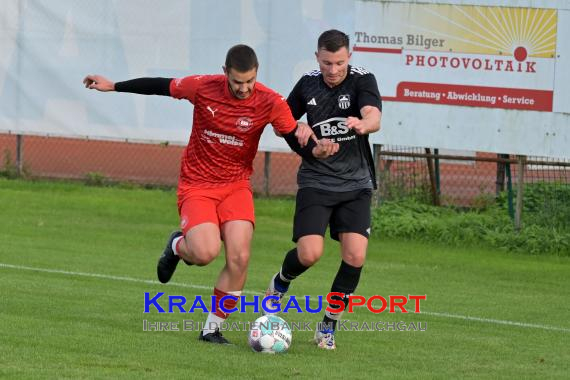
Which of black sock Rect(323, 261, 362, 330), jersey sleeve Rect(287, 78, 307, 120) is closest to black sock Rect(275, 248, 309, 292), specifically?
black sock Rect(323, 261, 362, 330)

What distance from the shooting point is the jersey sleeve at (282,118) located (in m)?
8.26

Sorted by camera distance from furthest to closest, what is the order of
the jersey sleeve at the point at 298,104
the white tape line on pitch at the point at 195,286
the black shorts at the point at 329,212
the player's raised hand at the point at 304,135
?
the white tape line on pitch at the point at 195,286 < the jersey sleeve at the point at 298,104 < the black shorts at the point at 329,212 < the player's raised hand at the point at 304,135

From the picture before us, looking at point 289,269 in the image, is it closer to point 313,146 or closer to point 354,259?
point 354,259

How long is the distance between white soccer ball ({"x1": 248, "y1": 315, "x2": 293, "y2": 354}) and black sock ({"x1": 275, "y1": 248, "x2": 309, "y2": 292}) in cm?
64

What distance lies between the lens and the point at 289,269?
8.68m

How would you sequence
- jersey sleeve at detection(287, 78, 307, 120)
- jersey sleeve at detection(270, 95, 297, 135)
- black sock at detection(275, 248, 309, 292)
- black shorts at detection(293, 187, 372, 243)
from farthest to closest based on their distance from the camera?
jersey sleeve at detection(287, 78, 307, 120)
black sock at detection(275, 248, 309, 292)
black shorts at detection(293, 187, 372, 243)
jersey sleeve at detection(270, 95, 297, 135)

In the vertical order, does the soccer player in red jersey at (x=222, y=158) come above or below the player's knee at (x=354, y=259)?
above

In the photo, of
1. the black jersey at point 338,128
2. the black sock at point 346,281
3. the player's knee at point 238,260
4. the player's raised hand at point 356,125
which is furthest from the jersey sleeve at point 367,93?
the player's knee at point 238,260

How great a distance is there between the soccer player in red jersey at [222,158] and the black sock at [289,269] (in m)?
0.41

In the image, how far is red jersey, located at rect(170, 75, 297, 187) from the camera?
27.2 feet

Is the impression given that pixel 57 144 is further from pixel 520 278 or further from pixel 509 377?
pixel 509 377

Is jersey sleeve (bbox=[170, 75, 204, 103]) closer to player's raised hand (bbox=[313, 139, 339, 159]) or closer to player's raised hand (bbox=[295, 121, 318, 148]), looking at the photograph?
player's raised hand (bbox=[295, 121, 318, 148])

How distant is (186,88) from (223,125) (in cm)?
40

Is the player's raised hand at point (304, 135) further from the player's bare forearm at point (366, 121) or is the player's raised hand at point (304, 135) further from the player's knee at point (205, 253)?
the player's knee at point (205, 253)
